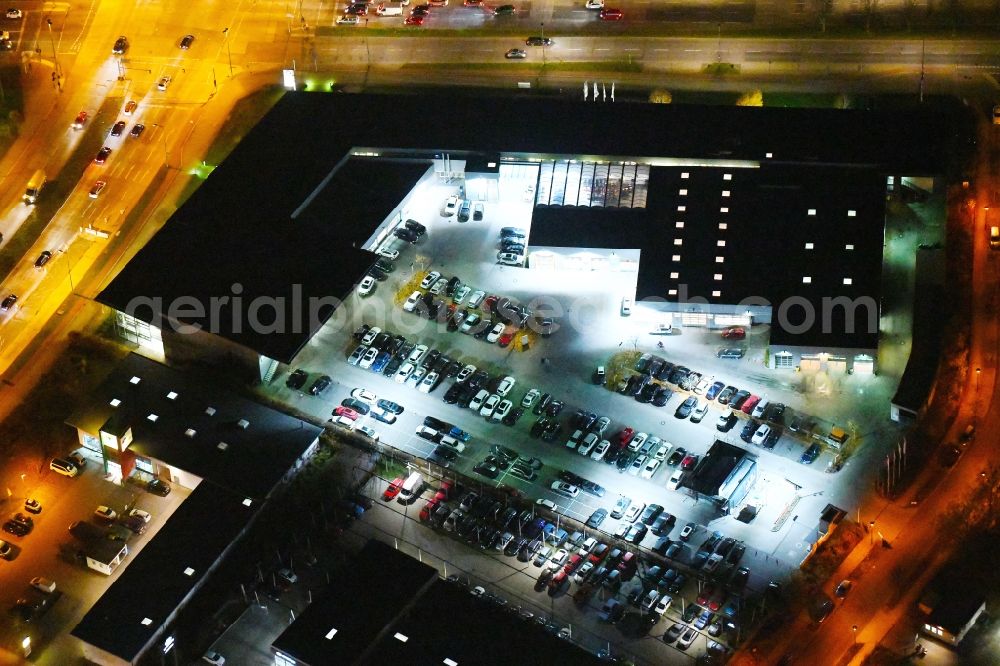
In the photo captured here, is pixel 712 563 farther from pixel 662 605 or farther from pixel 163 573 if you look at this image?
pixel 163 573

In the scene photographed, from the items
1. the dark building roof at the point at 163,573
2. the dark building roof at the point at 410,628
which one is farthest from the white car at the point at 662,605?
the dark building roof at the point at 163,573

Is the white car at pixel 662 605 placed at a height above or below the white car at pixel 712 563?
Answer: below

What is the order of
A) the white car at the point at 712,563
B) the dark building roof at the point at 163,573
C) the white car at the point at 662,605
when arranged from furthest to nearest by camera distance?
the white car at the point at 712,563 < the white car at the point at 662,605 < the dark building roof at the point at 163,573

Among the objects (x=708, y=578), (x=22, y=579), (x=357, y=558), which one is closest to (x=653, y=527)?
(x=708, y=578)

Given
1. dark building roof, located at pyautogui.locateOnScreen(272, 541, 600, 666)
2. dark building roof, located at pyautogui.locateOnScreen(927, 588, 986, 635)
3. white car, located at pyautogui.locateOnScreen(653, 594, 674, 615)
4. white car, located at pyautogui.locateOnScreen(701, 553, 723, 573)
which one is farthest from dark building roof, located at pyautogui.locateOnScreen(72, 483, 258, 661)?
dark building roof, located at pyautogui.locateOnScreen(927, 588, 986, 635)

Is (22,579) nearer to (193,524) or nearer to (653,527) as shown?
(193,524)

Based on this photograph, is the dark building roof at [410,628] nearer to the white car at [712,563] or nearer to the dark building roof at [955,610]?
the white car at [712,563]
